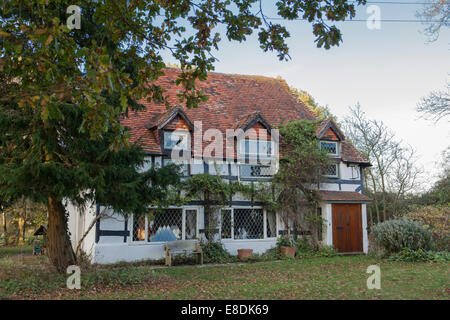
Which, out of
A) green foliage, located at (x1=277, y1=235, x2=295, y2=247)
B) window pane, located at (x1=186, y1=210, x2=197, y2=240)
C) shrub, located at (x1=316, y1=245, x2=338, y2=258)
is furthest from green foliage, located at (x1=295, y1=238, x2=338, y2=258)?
window pane, located at (x1=186, y1=210, x2=197, y2=240)

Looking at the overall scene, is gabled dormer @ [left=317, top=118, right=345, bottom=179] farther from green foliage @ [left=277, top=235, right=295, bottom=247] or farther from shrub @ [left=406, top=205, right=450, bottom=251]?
shrub @ [left=406, top=205, right=450, bottom=251]

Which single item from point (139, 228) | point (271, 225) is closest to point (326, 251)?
point (271, 225)

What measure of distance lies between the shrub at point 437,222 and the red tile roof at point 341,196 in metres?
2.40

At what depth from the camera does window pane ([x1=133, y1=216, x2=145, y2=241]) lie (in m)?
13.2

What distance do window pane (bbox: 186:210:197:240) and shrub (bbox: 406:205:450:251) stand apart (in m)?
8.18

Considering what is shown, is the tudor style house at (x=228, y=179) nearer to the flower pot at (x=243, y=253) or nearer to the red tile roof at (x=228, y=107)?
the red tile roof at (x=228, y=107)

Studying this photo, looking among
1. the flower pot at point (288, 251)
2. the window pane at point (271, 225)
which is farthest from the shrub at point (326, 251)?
the window pane at point (271, 225)

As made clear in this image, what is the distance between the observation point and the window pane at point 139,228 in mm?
13188

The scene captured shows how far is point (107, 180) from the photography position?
807cm

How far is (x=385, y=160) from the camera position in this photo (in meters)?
21.1

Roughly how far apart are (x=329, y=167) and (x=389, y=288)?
8.91 m

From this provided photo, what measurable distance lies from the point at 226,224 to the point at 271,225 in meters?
2.04
